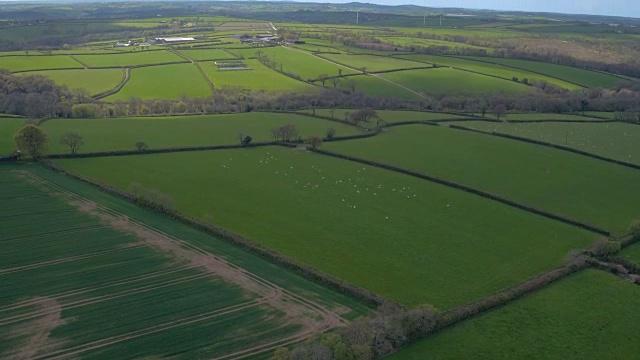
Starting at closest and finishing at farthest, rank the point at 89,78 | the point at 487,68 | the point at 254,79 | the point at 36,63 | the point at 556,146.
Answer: the point at 556,146
the point at 89,78
the point at 254,79
the point at 36,63
the point at 487,68

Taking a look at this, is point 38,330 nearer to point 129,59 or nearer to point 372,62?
point 129,59

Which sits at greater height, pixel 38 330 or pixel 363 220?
pixel 363 220

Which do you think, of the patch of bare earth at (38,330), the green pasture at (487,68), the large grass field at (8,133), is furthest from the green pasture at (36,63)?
the patch of bare earth at (38,330)

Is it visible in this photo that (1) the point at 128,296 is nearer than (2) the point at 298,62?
Yes

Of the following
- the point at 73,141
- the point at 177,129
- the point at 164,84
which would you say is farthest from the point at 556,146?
the point at 164,84

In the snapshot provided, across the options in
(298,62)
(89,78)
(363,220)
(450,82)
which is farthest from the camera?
(298,62)

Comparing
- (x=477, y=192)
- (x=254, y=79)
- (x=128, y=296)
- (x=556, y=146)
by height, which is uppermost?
(x=254, y=79)
